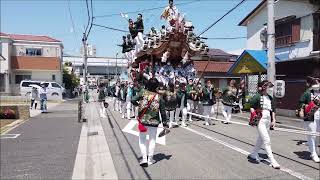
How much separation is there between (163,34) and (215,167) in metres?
10.5

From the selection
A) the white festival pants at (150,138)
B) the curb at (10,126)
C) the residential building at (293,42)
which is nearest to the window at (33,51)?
the residential building at (293,42)

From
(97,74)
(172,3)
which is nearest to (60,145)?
(172,3)

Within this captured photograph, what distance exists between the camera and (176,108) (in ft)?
50.0

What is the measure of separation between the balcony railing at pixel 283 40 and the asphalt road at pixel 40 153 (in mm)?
13265

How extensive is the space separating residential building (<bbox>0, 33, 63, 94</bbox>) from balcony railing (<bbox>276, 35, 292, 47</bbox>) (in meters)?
32.7

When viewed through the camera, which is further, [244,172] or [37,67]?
[37,67]

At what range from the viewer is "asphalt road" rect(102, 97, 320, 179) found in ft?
24.5

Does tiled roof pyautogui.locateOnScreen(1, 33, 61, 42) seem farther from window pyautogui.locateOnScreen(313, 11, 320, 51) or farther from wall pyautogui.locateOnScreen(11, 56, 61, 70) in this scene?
window pyautogui.locateOnScreen(313, 11, 320, 51)

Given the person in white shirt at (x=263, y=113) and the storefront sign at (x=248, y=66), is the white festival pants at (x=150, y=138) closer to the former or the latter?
the person in white shirt at (x=263, y=113)

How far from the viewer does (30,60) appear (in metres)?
49.6

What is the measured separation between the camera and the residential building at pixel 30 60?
48.7 metres

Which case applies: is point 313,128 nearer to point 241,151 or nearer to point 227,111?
point 241,151

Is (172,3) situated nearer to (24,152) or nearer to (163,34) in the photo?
(163,34)

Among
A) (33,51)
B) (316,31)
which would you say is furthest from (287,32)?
(33,51)
